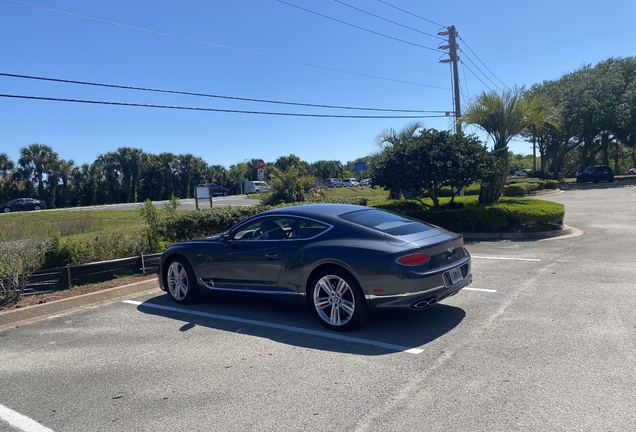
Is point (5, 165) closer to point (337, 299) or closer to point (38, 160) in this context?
point (38, 160)

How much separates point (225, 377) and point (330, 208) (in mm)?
2767

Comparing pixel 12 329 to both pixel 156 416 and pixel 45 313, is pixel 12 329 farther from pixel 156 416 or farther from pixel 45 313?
pixel 156 416

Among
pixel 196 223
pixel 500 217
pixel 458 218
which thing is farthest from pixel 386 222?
pixel 458 218

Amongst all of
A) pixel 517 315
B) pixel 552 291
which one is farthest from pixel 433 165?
pixel 517 315

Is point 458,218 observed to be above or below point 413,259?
below

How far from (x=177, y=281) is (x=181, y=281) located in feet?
0.26

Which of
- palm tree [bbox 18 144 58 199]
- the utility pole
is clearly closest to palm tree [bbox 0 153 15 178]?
palm tree [bbox 18 144 58 199]

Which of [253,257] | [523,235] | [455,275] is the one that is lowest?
[523,235]

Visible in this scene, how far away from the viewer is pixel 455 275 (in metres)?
5.71

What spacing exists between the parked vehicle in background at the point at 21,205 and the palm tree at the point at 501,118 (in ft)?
135

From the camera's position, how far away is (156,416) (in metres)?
3.80

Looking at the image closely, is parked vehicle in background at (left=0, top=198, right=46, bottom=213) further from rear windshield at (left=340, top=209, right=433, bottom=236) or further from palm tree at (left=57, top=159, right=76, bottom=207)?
rear windshield at (left=340, top=209, right=433, bottom=236)

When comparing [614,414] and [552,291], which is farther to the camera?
[552,291]

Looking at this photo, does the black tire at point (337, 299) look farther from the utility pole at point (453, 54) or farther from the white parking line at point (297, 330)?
the utility pole at point (453, 54)
